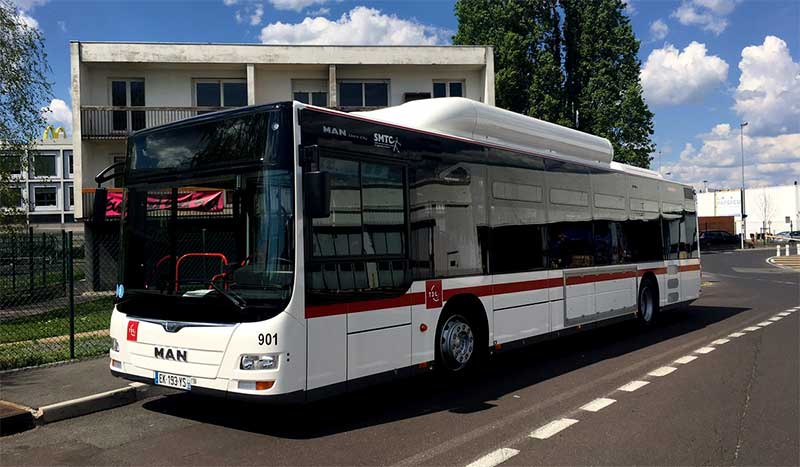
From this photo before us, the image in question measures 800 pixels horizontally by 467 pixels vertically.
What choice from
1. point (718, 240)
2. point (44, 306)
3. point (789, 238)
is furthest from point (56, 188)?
point (789, 238)

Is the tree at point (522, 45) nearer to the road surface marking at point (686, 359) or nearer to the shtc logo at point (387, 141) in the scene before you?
the road surface marking at point (686, 359)

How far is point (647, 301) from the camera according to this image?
12484mm

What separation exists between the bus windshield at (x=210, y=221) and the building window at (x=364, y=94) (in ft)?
64.8

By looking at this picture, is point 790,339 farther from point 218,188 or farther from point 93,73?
point 93,73

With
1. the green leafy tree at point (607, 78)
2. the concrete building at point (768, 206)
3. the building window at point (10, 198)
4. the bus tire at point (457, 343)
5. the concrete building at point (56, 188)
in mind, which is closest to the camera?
the bus tire at point (457, 343)

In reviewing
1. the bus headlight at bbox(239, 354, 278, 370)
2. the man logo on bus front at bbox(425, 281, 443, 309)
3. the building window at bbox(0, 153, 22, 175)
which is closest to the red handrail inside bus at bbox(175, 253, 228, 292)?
the bus headlight at bbox(239, 354, 278, 370)

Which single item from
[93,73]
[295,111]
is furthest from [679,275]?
[93,73]

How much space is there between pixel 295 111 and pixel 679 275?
10.8 m

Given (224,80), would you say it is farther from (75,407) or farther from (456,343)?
(456,343)

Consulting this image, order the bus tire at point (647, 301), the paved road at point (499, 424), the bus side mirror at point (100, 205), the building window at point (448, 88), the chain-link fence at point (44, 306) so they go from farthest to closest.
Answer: the building window at point (448, 88) → the bus tire at point (647, 301) → the chain-link fence at point (44, 306) → the bus side mirror at point (100, 205) → the paved road at point (499, 424)

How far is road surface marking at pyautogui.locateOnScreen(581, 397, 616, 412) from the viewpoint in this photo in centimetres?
658

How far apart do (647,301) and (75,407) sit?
10091 millimetres

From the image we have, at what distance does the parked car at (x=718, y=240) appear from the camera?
59.1 meters

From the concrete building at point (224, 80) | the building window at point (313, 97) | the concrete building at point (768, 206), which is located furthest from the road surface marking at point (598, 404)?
the concrete building at point (768, 206)
